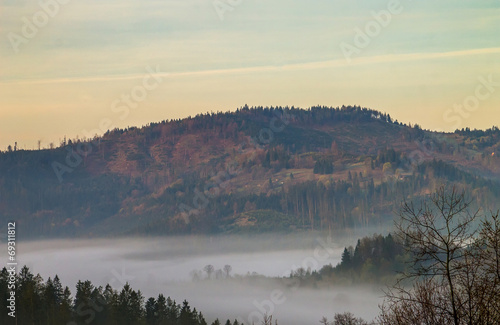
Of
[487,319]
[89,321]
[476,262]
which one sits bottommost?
[487,319]

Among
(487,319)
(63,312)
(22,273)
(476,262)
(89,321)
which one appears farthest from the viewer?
(22,273)

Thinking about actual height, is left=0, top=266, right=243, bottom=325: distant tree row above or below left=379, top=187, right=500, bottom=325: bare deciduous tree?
above

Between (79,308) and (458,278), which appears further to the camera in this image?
(79,308)

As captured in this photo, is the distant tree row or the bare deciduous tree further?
the distant tree row

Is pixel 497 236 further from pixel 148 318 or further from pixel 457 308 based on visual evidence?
pixel 148 318

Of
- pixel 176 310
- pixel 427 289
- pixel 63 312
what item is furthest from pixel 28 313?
pixel 427 289

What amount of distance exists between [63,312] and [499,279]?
116355mm

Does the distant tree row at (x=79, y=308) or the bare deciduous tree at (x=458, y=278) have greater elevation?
the distant tree row at (x=79, y=308)

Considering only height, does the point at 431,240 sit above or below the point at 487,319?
above

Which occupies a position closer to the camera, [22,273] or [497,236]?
[497,236]

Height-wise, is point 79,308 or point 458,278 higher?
point 79,308

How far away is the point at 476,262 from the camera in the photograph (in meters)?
33.2

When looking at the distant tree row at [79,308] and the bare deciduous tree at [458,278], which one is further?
the distant tree row at [79,308]

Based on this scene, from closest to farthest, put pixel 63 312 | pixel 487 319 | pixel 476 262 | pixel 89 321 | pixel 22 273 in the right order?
pixel 487 319
pixel 476 262
pixel 63 312
pixel 89 321
pixel 22 273
